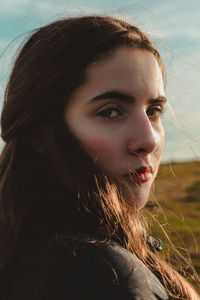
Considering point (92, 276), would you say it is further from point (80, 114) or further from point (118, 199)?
point (80, 114)

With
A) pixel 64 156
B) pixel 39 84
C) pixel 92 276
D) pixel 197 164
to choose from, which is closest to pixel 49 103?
pixel 39 84

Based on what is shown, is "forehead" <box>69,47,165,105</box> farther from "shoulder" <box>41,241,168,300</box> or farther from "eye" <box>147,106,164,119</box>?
"shoulder" <box>41,241,168,300</box>

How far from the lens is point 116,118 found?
6.03 ft

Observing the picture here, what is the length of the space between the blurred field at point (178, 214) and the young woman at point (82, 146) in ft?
1.00

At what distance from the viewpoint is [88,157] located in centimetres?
184

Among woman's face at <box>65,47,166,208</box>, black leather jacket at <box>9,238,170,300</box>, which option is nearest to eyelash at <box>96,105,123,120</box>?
woman's face at <box>65,47,166,208</box>

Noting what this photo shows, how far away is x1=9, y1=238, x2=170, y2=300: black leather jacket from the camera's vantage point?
1.34 m

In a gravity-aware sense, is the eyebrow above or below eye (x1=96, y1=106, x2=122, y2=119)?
above

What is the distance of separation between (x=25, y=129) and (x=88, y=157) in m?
0.36

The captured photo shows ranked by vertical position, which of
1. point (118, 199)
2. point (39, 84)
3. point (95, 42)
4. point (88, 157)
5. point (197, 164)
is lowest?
point (197, 164)

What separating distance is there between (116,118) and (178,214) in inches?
34.0

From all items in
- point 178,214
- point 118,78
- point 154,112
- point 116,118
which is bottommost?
point 178,214

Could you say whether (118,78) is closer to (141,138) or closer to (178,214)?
(141,138)

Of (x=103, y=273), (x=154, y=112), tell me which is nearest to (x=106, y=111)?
(x=154, y=112)
